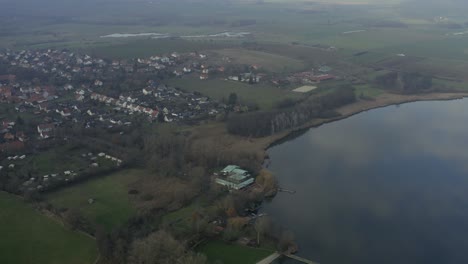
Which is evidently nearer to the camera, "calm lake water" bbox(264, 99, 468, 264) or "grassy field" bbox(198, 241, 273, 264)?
"grassy field" bbox(198, 241, 273, 264)

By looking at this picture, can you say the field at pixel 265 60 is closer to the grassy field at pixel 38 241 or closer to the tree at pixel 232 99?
the tree at pixel 232 99

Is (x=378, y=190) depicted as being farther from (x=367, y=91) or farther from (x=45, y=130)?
(x=45, y=130)

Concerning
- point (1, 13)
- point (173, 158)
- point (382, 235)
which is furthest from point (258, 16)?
point (382, 235)

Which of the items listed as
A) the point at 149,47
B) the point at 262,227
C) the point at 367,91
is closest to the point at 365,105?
the point at 367,91

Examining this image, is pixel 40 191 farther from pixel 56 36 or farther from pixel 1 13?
pixel 1 13

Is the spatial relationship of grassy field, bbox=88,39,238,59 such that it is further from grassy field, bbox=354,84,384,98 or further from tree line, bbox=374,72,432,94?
tree line, bbox=374,72,432,94

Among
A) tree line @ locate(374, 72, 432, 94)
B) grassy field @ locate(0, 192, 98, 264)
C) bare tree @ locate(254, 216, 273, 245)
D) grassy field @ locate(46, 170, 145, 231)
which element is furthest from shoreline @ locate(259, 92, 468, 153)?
grassy field @ locate(0, 192, 98, 264)
